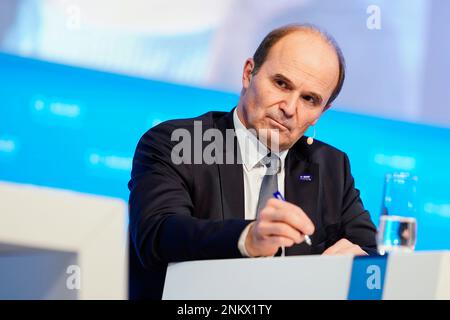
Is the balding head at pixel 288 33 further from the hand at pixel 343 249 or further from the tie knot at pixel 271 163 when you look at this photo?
the hand at pixel 343 249

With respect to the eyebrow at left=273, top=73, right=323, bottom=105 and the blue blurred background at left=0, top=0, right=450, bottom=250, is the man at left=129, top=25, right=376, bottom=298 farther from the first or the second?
the blue blurred background at left=0, top=0, right=450, bottom=250

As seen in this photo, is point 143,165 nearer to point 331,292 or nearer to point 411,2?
point 331,292

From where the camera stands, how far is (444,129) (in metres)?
3.92

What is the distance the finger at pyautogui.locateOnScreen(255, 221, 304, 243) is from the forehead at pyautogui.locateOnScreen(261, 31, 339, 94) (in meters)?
1.00

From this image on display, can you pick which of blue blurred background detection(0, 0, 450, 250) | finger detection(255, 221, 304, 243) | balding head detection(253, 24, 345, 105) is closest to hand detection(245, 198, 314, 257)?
finger detection(255, 221, 304, 243)

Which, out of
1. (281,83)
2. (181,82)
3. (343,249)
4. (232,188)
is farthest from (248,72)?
(181,82)

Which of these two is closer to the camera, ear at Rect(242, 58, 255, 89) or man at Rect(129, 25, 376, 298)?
man at Rect(129, 25, 376, 298)

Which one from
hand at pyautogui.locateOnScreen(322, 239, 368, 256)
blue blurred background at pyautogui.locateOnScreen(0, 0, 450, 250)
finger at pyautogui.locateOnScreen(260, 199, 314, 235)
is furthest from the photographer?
blue blurred background at pyautogui.locateOnScreen(0, 0, 450, 250)

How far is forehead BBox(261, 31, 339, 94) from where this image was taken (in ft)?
7.93

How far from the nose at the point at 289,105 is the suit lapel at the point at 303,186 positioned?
5.4 inches

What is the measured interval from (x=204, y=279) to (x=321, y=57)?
113 centimetres
